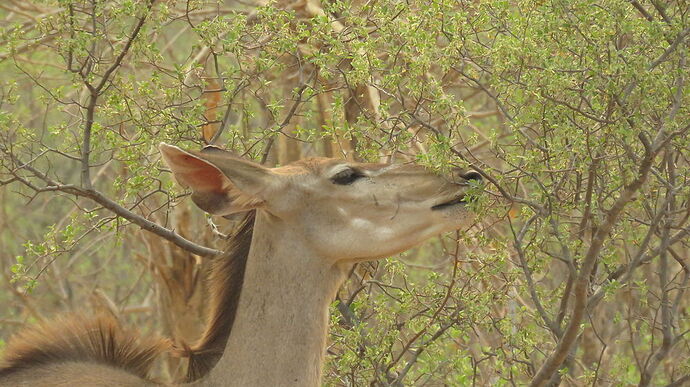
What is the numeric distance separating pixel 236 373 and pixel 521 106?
1556 millimetres

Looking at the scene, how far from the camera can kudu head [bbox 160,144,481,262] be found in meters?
4.83

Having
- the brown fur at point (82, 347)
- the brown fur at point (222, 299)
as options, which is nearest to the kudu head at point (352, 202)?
the brown fur at point (222, 299)

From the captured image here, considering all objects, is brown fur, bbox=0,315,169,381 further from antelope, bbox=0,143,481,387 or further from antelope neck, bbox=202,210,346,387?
antelope neck, bbox=202,210,346,387

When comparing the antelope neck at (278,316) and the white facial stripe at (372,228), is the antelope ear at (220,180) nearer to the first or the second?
the antelope neck at (278,316)

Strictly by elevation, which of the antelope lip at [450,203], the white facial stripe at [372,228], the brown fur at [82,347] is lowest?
the brown fur at [82,347]

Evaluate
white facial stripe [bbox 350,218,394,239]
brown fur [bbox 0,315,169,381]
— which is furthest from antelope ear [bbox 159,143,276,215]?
brown fur [bbox 0,315,169,381]

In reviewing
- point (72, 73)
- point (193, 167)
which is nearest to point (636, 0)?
point (193, 167)

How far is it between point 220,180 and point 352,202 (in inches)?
21.6

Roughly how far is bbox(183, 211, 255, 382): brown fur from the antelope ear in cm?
27

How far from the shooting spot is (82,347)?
4965mm

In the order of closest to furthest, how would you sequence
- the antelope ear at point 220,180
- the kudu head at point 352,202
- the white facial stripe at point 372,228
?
the antelope ear at point 220,180 → the kudu head at point 352,202 → the white facial stripe at point 372,228

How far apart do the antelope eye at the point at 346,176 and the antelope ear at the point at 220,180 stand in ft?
0.99

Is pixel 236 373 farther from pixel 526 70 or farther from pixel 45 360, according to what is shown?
pixel 526 70

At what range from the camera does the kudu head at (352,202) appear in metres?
4.83
